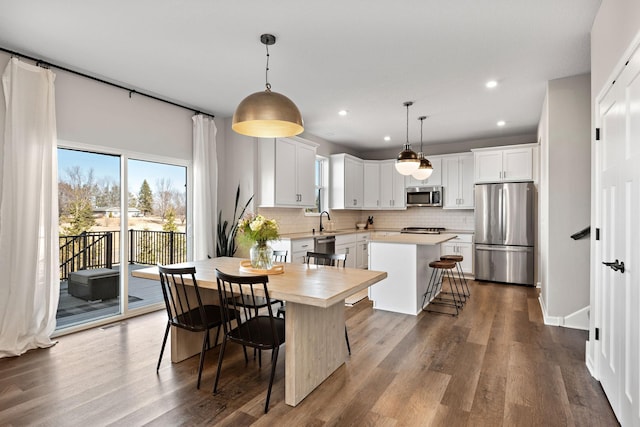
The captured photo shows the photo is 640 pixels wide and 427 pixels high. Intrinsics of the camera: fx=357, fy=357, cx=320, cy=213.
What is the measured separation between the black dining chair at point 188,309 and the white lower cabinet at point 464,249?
195 inches

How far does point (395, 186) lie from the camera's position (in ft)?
24.9

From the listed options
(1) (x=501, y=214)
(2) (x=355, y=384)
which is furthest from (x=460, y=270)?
(2) (x=355, y=384)

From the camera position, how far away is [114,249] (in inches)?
164

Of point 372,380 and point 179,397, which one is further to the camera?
point 372,380

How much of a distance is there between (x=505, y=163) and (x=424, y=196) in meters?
1.60

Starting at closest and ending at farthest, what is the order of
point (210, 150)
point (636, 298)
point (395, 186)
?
point (636, 298)
point (210, 150)
point (395, 186)

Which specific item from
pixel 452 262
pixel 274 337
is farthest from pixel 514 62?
pixel 274 337

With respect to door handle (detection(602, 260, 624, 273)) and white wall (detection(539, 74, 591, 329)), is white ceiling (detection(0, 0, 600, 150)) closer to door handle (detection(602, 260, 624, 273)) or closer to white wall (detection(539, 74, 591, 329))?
white wall (detection(539, 74, 591, 329))

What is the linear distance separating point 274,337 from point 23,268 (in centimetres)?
255

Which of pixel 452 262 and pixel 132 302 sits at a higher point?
pixel 452 262

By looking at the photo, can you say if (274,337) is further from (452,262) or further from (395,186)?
(395,186)

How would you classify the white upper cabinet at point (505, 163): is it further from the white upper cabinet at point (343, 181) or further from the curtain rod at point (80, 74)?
the curtain rod at point (80, 74)

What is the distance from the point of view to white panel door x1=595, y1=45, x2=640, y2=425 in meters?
1.84

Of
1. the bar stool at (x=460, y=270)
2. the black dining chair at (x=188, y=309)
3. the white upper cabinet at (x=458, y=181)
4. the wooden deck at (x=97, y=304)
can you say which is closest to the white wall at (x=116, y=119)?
the wooden deck at (x=97, y=304)
